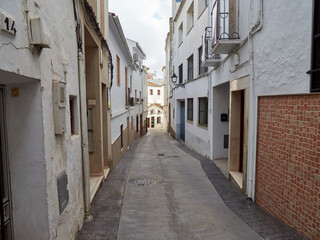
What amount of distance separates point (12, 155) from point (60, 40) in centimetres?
170

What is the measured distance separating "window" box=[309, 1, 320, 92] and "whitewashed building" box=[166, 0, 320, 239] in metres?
0.01

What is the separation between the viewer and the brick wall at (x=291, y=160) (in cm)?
362

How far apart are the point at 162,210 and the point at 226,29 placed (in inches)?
204

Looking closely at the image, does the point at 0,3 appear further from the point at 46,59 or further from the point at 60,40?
the point at 60,40

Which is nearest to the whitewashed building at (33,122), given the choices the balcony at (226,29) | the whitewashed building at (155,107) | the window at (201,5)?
the balcony at (226,29)

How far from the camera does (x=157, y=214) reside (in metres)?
5.04

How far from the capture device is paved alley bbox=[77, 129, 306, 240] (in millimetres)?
4285

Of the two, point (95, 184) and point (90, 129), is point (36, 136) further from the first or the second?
→ point (90, 129)

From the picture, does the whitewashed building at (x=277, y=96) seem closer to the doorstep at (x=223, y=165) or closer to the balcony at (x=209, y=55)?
the doorstep at (x=223, y=165)

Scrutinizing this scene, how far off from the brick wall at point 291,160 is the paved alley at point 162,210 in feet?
2.47

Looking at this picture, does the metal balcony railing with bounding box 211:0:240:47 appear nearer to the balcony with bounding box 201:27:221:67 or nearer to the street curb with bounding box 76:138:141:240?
the balcony with bounding box 201:27:221:67

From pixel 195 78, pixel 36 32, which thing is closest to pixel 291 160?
pixel 36 32

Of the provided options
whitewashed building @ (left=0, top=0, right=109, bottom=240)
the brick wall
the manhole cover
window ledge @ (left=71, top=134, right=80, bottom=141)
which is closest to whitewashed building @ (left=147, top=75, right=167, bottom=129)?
the manhole cover

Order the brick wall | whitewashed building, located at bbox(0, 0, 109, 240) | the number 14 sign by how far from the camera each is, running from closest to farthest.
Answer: the number 14 sign
whitewashed building, located at bbox(0, 0, 109, 240)
the brick wall
